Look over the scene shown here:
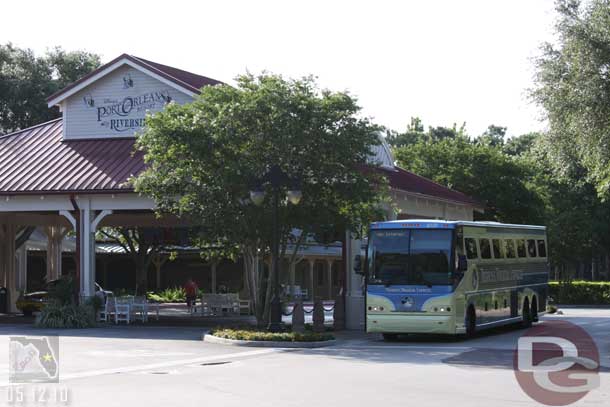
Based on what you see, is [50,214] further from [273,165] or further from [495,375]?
[495,375]

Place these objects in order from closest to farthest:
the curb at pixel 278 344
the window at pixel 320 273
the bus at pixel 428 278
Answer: the curb at pixel 278 344 → the bus at pixel 428 278 → the window at pixel 320 273

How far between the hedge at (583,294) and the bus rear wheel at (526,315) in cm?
2327

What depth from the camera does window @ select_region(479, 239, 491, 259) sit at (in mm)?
26062

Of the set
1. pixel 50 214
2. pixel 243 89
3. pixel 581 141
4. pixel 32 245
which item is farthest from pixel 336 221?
pixel 32 245

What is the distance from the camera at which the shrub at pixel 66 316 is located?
97.7ft

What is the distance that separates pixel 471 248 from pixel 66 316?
1232 cm

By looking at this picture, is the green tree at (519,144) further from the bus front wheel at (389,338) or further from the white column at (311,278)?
the bus front wheel at (389,338)

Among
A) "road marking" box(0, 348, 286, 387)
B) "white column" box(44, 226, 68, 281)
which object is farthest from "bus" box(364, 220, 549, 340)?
"white column" box(44, 226, 68, 281)

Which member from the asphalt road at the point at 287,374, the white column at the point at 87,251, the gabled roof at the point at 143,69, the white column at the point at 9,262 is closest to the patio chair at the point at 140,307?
the white column at the point at 87,251

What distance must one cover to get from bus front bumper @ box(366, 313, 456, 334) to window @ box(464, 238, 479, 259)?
6.38 feet

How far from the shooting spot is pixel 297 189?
25109mm

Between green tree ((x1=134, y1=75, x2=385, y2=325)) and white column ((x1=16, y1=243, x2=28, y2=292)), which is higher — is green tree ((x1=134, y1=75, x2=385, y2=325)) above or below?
above

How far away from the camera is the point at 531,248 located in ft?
99.2

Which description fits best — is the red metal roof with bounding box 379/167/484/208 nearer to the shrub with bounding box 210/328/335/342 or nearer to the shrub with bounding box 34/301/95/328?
the shrub with bounding box 210/328/335/342
